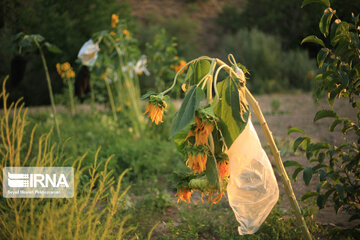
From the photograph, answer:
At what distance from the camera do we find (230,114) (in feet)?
3.59

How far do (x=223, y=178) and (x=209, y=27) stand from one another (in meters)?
11.2

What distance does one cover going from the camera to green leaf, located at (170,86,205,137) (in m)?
0.95

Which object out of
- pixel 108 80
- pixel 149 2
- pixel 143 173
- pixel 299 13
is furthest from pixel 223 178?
pixel 149 2

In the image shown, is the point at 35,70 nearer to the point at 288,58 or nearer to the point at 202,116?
the point at 288,58

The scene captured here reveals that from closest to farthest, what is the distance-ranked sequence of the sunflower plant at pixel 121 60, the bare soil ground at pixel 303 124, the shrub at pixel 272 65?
1. the bare soil ground at pixel 303 124
2. the sunflower plant at pixel 121 60
3. the shrub at pixel 272 65

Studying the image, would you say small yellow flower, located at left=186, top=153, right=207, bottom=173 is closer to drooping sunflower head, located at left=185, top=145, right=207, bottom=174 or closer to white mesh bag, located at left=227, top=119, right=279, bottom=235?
drooping sunflower head, located at left=185, top=145, right=207, bottom=174

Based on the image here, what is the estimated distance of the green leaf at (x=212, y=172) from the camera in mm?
1042

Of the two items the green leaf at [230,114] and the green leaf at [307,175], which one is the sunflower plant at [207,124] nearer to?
the green leaf at [230,114]

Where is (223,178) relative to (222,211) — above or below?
above

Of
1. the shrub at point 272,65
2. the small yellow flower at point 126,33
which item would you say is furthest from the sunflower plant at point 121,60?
the shrub at point 272,65

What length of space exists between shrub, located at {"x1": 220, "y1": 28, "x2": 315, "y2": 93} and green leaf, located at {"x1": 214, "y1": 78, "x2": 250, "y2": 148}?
605 centimetres

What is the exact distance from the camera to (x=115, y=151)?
2.96 metres

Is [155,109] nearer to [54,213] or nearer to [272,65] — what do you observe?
[54,213]

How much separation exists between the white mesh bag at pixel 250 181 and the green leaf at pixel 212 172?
0.47 ft
